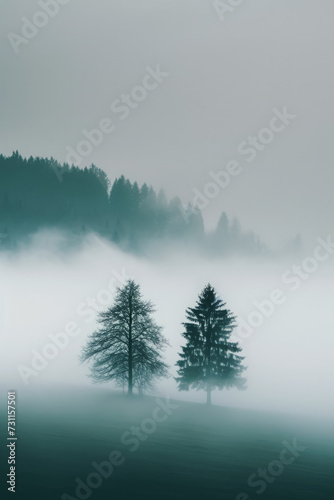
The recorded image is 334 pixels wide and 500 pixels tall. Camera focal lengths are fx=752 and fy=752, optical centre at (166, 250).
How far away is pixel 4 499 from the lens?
94.6 feet

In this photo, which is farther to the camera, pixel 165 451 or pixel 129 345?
pixel 129 345

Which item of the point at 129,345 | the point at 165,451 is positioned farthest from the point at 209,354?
the point at 165,451

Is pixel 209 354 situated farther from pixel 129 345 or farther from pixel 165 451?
pixel 165 451

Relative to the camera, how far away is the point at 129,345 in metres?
57.6

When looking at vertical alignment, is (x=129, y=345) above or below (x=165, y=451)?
above

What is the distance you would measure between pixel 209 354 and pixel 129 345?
A: 6.37 metres

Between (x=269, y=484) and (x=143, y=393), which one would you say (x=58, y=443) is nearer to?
(x=269, y=484)

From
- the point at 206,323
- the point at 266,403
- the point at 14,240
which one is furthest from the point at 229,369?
the point at 14,240

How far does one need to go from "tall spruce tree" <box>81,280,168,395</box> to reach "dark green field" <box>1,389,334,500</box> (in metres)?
2.03

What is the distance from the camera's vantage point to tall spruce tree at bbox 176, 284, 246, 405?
192ft

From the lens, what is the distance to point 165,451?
4031cm

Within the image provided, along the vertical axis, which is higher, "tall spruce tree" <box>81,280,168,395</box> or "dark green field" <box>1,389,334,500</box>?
"tall spruce tree" <box>81,280,168,395</box>

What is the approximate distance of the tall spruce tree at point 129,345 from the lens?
2256 inches

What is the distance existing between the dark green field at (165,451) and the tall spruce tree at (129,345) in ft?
6.65
